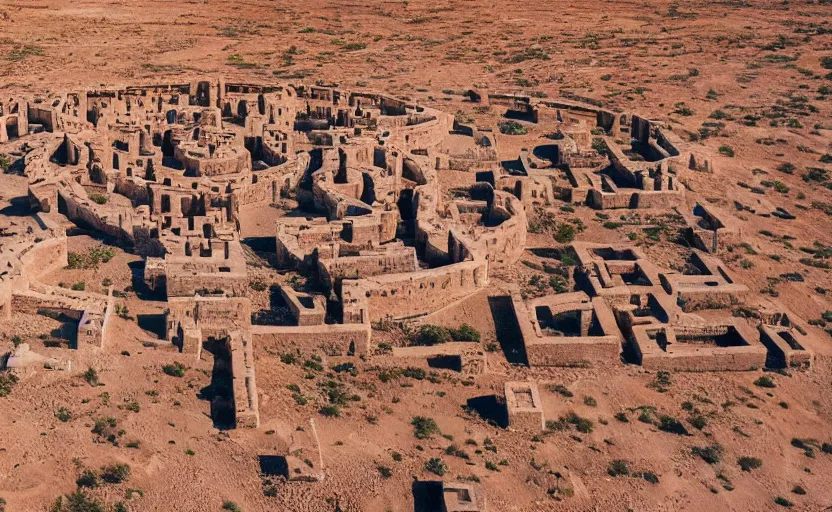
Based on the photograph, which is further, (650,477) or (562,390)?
(562,390)

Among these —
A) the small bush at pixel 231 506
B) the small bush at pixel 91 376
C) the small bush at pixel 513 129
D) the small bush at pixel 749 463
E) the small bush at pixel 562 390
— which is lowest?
the small bush at pixel 749 463

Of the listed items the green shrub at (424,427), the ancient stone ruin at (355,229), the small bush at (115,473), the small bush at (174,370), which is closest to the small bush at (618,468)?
the ancient stone ruin at (355,229)

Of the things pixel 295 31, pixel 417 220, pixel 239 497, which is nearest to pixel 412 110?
pixel 417 220

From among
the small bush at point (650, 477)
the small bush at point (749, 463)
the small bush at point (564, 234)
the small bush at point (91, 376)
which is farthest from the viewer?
the small bush at point (564, 234)

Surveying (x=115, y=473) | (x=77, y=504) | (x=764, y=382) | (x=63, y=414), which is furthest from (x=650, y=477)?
(x=63, y=414)

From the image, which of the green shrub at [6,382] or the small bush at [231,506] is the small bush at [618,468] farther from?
the green shrub at [6,382]

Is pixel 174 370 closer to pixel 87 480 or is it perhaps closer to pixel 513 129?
pixel 87 480
